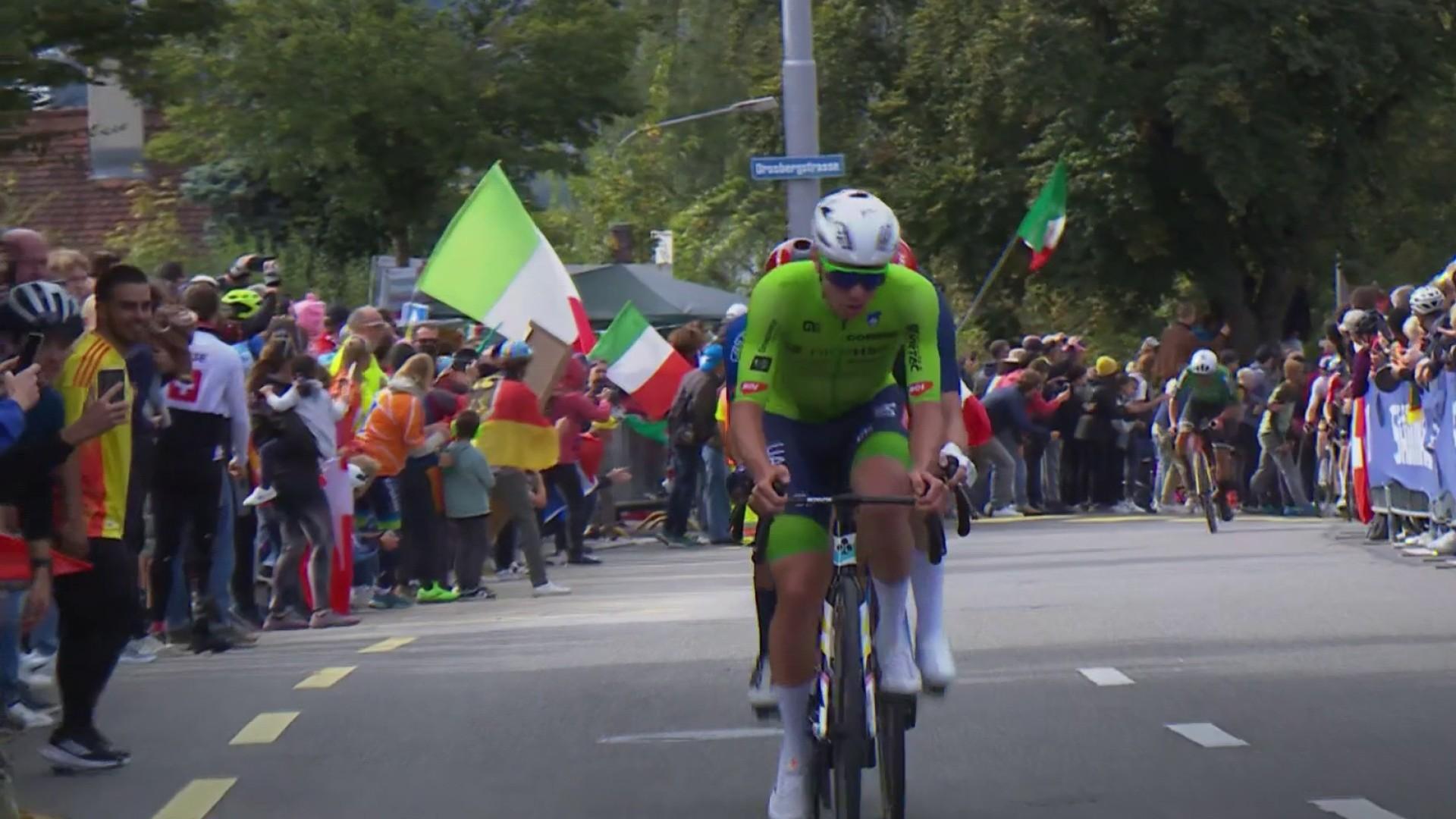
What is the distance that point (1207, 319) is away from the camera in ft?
122

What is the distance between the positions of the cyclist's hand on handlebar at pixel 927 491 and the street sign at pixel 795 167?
16.5 metres

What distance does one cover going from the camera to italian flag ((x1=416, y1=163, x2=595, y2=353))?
21906 mm

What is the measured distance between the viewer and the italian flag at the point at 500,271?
21906mm

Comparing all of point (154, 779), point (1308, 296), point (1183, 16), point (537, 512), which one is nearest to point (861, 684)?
point (154, 779)

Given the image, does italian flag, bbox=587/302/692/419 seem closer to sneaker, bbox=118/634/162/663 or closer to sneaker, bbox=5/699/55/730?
sneaker, bbox=118/634/162/663

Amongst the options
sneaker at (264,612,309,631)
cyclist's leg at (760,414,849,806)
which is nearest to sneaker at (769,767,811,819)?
cyclist's leg at (760,414,849,806)

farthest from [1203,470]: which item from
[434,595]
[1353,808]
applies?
[1353,808]

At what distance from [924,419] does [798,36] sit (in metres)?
19.1

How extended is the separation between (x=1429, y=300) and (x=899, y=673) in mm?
11800

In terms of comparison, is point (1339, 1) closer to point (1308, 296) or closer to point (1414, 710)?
point (1308, 296)

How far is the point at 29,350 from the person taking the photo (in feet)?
29.3

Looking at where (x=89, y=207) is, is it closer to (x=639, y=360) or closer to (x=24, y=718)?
(x=639, y=360)

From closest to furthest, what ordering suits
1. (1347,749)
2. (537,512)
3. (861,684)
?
1. (861,684)
2. (1347,749)
3. (537,512)

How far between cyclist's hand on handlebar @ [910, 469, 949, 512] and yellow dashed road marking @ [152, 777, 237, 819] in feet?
8.37
